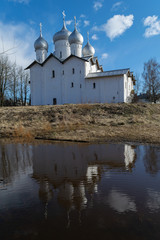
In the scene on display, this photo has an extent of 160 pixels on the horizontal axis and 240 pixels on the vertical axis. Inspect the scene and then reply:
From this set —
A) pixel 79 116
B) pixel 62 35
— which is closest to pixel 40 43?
pixel 62 35

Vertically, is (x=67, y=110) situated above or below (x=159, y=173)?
above

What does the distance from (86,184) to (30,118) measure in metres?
15.7

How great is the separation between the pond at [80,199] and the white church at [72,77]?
76.9 ft

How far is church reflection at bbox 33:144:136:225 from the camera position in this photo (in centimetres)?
327

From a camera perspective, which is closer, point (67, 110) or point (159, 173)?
point (159, 173)

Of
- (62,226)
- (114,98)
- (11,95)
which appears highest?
(11,95)

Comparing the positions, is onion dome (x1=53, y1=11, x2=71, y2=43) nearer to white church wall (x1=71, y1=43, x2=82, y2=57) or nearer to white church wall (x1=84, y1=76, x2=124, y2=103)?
white church wall (x1=71, y1=43, x2=82, y2=57)

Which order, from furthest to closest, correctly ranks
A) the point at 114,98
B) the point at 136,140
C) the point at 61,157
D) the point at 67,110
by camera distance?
the point at 114,98
the point at 67,110
the point at 136,140
the point at 61,157

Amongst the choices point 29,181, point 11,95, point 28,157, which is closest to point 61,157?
point 28,157

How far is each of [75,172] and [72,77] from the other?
2710cm

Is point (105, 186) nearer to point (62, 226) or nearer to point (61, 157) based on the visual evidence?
point (62, 226)

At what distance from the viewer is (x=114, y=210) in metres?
2.83

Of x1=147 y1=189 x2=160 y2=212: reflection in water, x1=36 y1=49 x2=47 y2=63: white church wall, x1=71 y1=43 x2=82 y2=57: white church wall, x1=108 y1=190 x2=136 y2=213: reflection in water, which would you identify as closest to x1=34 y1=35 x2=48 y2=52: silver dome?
x1=36 y1=49 x2=47 y2=63: white church wall

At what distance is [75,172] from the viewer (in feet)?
15.4
